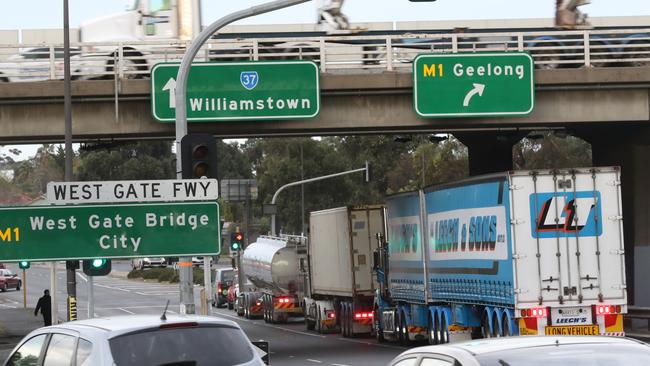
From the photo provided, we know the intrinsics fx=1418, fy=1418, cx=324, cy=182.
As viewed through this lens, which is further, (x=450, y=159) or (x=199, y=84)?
(x=450, y=159)

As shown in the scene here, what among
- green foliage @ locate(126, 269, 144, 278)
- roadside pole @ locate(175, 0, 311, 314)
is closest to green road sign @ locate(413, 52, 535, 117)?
roadside pole @ locate(175, 0, 311, 314)

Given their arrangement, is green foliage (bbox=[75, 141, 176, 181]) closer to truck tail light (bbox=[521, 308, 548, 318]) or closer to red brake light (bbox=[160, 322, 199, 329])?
truck tail light (bbox=[521, 308, 548, 318])

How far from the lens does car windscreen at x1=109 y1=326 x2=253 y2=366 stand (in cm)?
1052

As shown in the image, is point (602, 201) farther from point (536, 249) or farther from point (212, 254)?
point (212, 254)

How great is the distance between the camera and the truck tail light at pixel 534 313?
2488cm

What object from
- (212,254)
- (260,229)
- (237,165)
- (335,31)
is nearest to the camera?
(212,254)

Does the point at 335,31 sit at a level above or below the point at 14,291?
above

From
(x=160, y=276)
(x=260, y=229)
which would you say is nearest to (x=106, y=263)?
(x=160, y=276)

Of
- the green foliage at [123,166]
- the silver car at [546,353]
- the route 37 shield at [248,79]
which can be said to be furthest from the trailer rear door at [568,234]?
the green foliage at [123,166]

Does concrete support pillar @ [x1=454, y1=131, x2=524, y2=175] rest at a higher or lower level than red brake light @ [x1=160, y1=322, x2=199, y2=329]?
higher

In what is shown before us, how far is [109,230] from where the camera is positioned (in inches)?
709

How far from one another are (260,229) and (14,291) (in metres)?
36.3

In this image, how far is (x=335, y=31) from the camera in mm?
33375

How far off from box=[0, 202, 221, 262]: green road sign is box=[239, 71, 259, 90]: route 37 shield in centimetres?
1223
